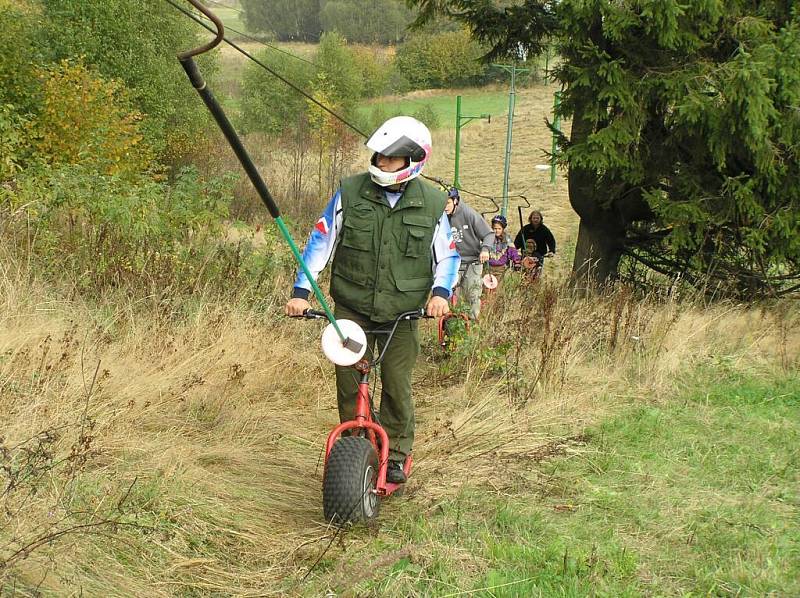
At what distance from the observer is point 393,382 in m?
4.96

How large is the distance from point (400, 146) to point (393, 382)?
1.24 meters

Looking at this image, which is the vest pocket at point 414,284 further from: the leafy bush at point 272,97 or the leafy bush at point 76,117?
the leafy bush at point 272,97

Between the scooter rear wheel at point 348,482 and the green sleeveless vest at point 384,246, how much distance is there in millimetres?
686

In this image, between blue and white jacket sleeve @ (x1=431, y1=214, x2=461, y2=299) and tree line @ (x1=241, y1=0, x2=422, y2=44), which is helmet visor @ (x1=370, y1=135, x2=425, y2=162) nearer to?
blue and white jacket sleeve @ (x1=431, y1=214, x2=461, y2=299)

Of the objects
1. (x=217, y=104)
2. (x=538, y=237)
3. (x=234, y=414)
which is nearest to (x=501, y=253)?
(x=538, y=237)

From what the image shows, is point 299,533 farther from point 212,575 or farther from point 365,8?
point 365,8

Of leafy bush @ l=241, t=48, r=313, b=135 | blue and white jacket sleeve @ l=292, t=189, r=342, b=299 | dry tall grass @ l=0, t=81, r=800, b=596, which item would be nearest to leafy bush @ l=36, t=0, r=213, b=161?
leafy bush @ l=241, t=48, r=313, b=135

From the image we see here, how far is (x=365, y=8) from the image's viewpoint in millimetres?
71938

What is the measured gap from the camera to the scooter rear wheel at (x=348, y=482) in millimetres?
4277

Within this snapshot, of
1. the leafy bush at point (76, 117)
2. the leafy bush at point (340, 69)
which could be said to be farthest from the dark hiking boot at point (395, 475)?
the leafy bush at point (340, 69)

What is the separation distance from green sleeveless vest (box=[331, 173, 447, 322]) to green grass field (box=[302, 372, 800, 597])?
1.06 meters

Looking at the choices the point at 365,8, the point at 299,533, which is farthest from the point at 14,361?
the point at 365,8

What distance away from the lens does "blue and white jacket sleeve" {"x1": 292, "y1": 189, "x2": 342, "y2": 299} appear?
15.4 ft

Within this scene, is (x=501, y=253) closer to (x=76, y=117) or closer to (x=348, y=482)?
(x=348, y=482)
